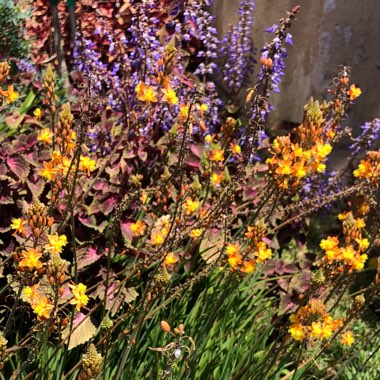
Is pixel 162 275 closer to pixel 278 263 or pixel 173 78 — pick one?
pixel 278 263

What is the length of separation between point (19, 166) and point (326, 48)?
2069 millimetres

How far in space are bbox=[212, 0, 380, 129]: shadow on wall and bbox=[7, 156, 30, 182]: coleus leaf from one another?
76.4 inches

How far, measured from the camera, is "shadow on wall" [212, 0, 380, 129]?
12.6ft

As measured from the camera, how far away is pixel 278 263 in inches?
137

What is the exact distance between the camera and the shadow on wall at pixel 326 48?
3.84 meters

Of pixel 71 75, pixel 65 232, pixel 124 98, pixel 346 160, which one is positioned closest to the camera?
pixel 65 232

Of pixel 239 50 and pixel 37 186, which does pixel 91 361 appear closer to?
pixel 37 186

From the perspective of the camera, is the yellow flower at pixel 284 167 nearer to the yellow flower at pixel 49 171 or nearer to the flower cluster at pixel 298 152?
the flower cluster at pixel 298 152

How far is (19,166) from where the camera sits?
2873mm

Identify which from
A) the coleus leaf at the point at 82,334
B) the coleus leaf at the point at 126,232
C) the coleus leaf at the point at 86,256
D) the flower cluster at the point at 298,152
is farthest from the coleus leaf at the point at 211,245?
the flower cluster at the point at 298,152

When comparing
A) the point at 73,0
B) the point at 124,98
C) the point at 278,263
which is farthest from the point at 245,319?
the point at 73,0

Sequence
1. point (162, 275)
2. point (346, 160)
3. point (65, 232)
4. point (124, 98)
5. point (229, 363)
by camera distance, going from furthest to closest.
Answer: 1. point (346, 160)
2. point (124, 98)
3. point (65, 232)
4. point (229, 363)
5. point (162, 275)

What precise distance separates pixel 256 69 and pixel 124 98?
1224 mm

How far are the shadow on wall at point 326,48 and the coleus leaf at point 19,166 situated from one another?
6.37 ft
